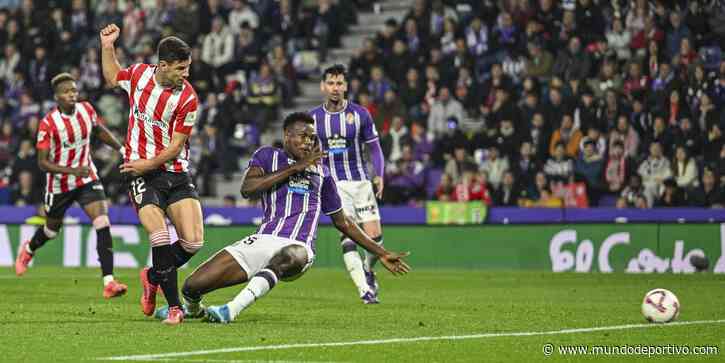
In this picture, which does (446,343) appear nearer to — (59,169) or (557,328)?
(557,328)

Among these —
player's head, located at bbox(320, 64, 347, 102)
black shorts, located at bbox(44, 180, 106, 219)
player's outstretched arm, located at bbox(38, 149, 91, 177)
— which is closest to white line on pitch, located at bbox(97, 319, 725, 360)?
player's head, located at bbox(320, 64, 347, 102)

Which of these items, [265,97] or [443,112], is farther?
[265,97]

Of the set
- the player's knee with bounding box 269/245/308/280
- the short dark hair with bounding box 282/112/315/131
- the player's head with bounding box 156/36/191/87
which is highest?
the player's head with bounding box 156/36/191/87

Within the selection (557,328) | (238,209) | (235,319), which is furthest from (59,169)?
(238,209)

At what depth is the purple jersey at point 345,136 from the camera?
13.8 metres

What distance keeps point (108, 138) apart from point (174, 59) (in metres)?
4.24

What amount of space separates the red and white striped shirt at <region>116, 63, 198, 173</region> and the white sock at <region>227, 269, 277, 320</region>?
127cm

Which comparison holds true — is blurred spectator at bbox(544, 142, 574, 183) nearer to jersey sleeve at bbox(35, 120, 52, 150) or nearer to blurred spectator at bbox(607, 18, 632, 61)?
blurred spectator at bbox(607, 18, 632, 61)

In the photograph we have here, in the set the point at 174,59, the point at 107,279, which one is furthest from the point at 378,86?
the point at 174,59

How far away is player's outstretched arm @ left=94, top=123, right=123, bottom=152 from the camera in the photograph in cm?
1420

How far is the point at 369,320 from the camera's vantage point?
10.8 m

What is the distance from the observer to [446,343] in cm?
877

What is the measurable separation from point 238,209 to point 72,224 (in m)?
2.88

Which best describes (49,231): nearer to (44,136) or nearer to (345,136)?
(44,136)
